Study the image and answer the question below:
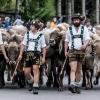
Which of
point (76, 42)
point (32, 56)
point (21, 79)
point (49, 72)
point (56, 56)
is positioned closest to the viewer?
point (32, 56)

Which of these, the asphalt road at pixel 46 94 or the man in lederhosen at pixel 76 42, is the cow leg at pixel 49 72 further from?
the man in lederhosen at pixel 76 42

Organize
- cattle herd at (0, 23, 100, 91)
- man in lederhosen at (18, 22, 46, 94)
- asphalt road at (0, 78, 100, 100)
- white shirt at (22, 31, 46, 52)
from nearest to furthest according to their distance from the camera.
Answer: asphalt road at (0, 78, 100, 100) < man in lederhosen at (18, 22, 46, 94) < white shirt at (22, 31, 46, 52) < cattle herd at (0, 23, 100, 91)

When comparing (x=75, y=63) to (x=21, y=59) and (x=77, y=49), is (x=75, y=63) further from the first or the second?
(x=21, y=59)

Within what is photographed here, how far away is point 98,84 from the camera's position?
19141 mm

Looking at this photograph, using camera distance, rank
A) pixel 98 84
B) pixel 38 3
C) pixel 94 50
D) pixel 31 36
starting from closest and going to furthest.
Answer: pixel 31 36
pixel 94 50
pixel 98 84
pixel 38 3

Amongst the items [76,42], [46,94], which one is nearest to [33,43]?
[76,42]

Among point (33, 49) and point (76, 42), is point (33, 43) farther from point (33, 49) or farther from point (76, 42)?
point (76, 42)

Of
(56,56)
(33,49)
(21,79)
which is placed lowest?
(21,79)

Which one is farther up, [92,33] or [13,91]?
[92,33]

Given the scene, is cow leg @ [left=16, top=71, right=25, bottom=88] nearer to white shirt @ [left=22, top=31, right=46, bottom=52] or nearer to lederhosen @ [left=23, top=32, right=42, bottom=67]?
lederhosen @ [left=23, top=32, right=42, bottom=67]

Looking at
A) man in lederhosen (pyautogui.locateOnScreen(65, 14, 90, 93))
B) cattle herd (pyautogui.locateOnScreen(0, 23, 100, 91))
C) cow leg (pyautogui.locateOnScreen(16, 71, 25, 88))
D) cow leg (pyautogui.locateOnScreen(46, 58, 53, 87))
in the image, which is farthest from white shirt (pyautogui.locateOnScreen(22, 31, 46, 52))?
cow leg (pyautogui.locateOnScreen(16, 71, 25, 88))

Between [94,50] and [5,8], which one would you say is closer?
[94,50]

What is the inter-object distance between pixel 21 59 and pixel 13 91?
3.02 feet

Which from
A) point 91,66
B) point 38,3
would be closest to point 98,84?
point 91,66
